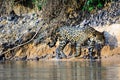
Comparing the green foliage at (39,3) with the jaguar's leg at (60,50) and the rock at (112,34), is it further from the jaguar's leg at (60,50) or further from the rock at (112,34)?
the rock at (112,34)

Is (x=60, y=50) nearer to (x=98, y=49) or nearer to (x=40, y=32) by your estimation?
(x=98, y=49)

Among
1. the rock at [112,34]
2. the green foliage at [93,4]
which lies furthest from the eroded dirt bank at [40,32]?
the green foliage at [93,4]

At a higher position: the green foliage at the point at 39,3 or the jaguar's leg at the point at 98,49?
the green foliage at the point at 39,3

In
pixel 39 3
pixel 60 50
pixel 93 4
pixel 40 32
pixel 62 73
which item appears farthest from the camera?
pixel 39 3

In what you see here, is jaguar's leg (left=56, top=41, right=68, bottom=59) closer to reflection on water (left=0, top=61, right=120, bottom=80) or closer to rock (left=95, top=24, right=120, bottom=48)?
rock (left=95, top=24, right=120, bottom=48)

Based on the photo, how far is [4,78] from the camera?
1328 cm

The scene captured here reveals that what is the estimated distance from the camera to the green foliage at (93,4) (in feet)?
72.8

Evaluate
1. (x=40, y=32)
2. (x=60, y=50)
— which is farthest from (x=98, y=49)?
(x=40, y=32)

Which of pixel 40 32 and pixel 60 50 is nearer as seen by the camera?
pixel 60 50

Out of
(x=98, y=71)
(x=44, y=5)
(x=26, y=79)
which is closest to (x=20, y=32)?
(x=44, y=5)

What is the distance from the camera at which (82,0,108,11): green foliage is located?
2219 cm

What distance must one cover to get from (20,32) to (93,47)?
3.08 meters

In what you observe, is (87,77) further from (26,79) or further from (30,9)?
(30,9)

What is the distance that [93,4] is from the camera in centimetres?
2234
